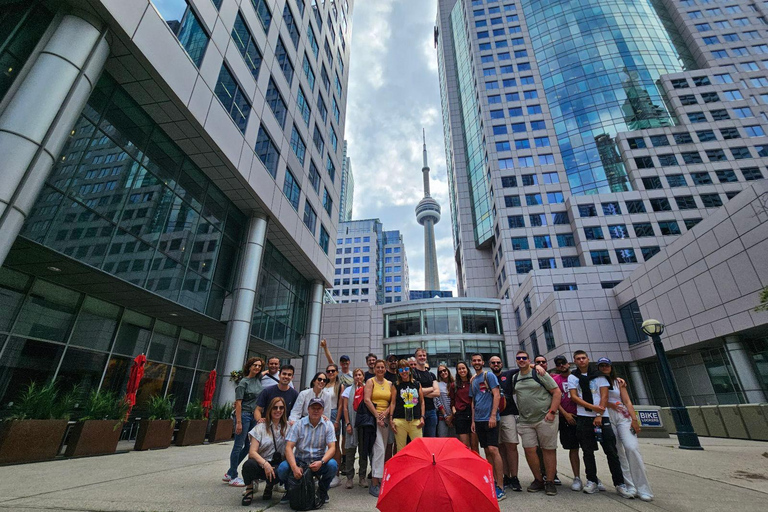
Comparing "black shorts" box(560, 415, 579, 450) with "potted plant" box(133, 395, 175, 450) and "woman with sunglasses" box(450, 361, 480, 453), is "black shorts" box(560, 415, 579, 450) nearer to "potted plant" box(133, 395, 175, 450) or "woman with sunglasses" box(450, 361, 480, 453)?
"woman with sunglasses" box(450, 361, 480, 453)

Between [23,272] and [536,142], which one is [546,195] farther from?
[23,272]

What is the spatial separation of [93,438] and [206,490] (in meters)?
5.32

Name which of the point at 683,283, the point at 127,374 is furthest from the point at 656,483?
the point at 683,283

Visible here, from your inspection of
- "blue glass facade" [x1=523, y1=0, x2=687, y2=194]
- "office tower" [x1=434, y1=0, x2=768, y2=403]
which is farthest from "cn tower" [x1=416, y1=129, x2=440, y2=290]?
"blue glass facade" [x1=523, y1=0, x2=687, y2=194]

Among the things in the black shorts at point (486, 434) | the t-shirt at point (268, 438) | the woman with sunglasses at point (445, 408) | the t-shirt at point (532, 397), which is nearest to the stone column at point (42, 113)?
the t-shirt at point (268, 438)

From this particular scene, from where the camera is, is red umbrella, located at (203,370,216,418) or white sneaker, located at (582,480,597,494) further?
red umbrella, located at (203,370,216,418)

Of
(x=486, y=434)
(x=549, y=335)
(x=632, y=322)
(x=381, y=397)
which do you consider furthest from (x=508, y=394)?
(x=549, y=335)

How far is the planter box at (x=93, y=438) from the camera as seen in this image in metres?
7.68

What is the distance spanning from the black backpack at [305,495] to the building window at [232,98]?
13.9 m

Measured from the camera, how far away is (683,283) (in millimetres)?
20484

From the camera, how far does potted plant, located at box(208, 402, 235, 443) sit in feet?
40.1

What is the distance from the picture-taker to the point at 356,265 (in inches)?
4188

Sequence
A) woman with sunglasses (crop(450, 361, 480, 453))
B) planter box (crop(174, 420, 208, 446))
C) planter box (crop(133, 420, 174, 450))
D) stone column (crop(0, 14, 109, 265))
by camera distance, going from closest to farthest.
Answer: woman with sunglasses (crop(450, 361, 480, 453)) → stone column (crop(0, 14, 109, 265)) → planter box (crop(133, 420, 174, 450)) → planter box (crop(174, 420, 208, 446))

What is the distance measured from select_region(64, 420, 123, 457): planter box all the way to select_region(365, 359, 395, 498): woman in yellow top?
7080 millimetres
